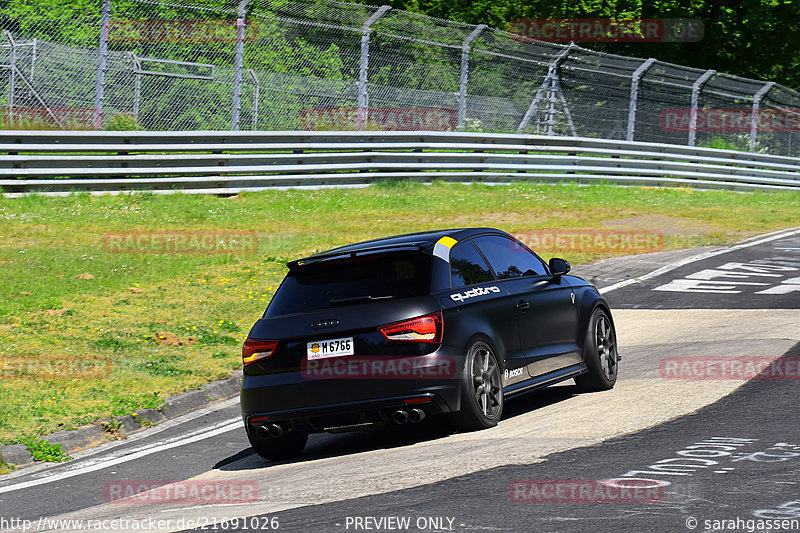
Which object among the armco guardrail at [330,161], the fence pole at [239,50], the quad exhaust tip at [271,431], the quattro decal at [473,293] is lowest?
the quad exhaust tip at [271,431]

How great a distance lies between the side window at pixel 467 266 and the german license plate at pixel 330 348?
0.95 meters

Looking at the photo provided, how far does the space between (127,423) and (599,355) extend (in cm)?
401

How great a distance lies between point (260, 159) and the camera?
2089cm

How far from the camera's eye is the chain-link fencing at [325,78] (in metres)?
17.8

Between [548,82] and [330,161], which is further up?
[548,82]

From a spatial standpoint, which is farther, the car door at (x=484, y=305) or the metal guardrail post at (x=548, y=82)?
the metal guardrail post at (x=548, y=82)

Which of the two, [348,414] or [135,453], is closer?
[348,414]

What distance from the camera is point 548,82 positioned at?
26000 millimetres

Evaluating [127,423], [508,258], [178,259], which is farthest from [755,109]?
[127,423]

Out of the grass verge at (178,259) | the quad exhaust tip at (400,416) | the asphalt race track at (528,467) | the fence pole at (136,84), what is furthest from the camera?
the fence pole at (136,84)

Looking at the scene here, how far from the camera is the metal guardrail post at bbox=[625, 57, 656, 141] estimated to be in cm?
2703

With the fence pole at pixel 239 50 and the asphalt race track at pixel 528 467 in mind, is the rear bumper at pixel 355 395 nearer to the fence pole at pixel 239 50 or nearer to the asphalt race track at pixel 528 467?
the asphalt race track at pixel 528 467

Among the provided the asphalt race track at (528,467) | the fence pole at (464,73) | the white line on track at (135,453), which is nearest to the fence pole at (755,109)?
the fence pole at (464,73)

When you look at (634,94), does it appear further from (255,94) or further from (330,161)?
(255,94)
